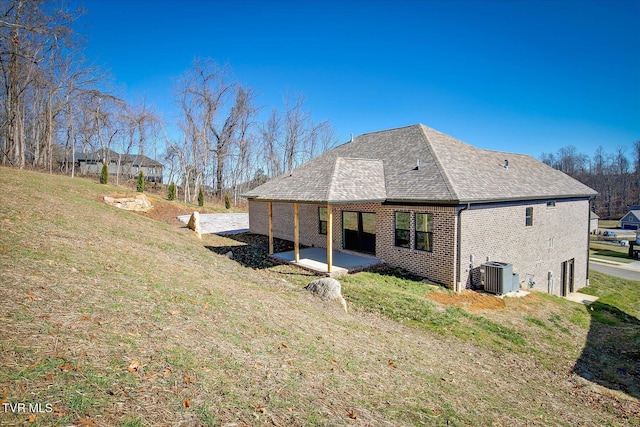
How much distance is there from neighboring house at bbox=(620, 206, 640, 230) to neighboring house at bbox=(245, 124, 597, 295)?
52.7m

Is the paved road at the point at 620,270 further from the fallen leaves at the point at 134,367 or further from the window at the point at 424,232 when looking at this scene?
the fallen leaves at the point at 134,367

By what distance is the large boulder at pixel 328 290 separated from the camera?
9.18 m

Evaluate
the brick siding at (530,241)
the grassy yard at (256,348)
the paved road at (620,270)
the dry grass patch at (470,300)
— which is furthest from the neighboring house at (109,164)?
the paved road at (620,270)

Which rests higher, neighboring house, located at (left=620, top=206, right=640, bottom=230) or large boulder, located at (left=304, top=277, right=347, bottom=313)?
large boulder, located at (left=304, top=277, right=347, bottom=313)

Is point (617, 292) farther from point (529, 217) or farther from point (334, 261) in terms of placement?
point (334, 261)

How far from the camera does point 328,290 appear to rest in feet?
30.7

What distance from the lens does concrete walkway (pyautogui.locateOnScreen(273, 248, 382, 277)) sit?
41.0ft

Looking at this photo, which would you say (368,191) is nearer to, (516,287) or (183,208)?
(516,287)

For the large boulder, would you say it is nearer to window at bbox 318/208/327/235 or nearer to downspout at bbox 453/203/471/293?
downspout at bbox 453/203/471/293

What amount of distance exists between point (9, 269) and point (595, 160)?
388 ft

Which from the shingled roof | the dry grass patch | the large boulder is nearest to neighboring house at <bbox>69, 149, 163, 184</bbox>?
the shingled roof

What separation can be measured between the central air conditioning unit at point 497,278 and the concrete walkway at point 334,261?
3.84 metres

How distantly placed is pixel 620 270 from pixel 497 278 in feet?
83.7

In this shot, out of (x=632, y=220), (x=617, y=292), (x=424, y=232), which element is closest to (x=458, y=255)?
(x=424, y=232)
